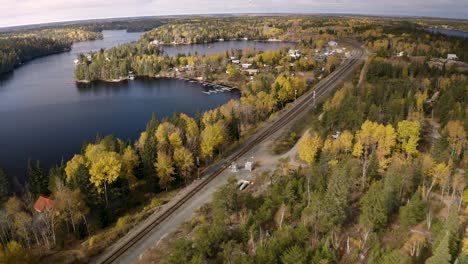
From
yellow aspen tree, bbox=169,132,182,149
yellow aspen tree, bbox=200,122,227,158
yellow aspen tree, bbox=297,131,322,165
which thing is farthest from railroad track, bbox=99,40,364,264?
yellow aspen tree, bbox=297,131,322,165

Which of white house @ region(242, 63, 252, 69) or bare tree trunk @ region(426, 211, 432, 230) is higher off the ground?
white house @ region(242, 63, 252, 69)

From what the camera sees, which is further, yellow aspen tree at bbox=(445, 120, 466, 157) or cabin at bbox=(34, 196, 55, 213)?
yellow aspen tree at bbox=(445, 120, 466, 157)

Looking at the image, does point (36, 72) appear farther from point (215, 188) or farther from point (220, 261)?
point (220, 261)

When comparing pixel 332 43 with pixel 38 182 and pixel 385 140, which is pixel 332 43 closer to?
pixel 385 140

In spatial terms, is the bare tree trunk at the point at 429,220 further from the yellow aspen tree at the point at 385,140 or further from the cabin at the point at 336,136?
the cabin at the point at 336,136

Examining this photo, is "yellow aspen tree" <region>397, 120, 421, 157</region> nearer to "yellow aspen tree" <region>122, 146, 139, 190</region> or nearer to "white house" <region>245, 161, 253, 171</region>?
"white house" <region>245, 161, 253, 171</region>

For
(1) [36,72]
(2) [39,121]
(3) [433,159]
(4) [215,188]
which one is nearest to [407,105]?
(3) [433,159]
